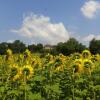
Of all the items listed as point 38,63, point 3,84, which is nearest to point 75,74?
point 3,84

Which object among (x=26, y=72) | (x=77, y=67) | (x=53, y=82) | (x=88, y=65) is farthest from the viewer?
(x=53, y=82)

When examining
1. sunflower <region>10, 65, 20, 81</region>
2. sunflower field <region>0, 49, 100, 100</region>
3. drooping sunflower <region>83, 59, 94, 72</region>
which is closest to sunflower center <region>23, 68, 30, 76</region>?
sunflower field <region>0, 49, 100, 100</region>

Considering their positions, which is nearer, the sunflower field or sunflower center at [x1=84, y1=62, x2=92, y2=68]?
the sunflower field

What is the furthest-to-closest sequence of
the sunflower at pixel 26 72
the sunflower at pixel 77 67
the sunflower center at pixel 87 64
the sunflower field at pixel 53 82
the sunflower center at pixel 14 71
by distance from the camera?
1. the sunflower center at pixel 87 64
2. the sunflower at pixel 77 67
3. the sunflower center at pixel 14 71
4. the sunflower field at pixel 53 82
5. the sunflower at pixel 26 72

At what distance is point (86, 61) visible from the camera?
9.78m

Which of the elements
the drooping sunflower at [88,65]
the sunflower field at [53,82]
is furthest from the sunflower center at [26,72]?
the drooping sunflower at [88,65]

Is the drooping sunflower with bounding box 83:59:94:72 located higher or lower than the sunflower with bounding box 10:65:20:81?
higher

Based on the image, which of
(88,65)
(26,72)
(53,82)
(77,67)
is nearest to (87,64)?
(88,65)

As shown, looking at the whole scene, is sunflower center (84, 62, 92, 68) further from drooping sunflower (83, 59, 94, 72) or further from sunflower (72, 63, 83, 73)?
sunflower (72, 63, 83, 73)

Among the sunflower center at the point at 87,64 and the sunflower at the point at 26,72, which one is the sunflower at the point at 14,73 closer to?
the sunflower at the point at 26,72

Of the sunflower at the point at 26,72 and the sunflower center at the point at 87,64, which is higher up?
the sunflower center at the point at 87,64

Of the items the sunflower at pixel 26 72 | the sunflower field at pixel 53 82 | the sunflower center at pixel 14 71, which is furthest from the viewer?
the sunflower center at pixel 14 71

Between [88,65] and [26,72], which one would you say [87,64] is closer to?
[88,65]

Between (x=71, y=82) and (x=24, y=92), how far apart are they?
4.32 ft
